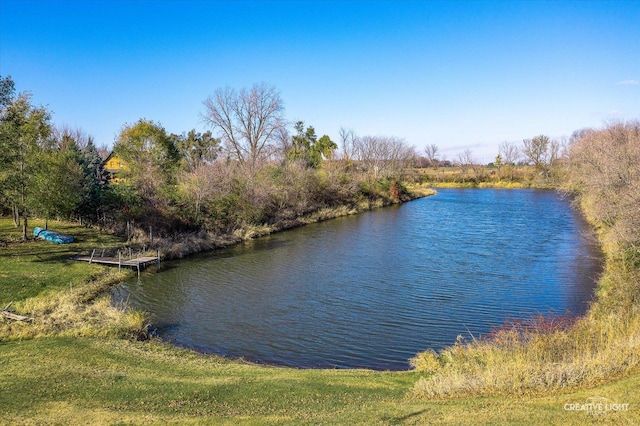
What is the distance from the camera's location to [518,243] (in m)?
34.8

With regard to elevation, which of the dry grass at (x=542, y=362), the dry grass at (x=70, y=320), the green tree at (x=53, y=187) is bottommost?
the dry grass at (x=70, y=320)

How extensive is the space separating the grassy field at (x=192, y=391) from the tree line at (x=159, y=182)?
1338 cm

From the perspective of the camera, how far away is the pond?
16.5m

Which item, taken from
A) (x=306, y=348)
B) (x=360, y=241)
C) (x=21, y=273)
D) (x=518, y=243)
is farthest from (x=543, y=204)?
(x=21, y=273)

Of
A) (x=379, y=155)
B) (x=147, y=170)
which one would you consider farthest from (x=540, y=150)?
(x=147, y=170)

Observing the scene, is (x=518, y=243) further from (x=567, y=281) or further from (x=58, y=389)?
(x=58, y=389)

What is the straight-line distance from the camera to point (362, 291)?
896 inches

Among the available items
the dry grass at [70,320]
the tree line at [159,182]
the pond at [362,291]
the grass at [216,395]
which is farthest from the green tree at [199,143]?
the grass at [216,395]

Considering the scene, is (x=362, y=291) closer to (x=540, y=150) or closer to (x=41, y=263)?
(x=41, y=263)

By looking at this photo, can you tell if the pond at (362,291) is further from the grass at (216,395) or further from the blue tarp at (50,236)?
the blue tarp at (50,236)

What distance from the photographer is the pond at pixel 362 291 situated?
54.2 ft

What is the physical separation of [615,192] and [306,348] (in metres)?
16.2

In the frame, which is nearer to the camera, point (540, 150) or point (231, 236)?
point (231, 236)

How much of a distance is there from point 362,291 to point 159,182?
21.6 m
